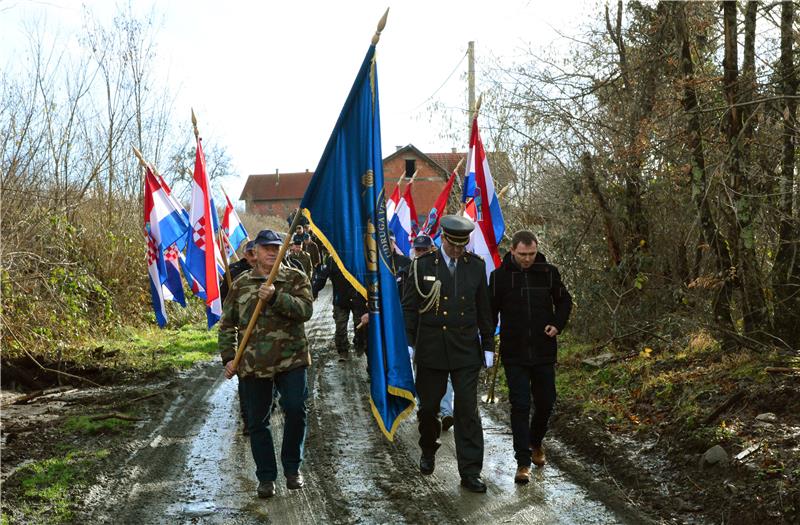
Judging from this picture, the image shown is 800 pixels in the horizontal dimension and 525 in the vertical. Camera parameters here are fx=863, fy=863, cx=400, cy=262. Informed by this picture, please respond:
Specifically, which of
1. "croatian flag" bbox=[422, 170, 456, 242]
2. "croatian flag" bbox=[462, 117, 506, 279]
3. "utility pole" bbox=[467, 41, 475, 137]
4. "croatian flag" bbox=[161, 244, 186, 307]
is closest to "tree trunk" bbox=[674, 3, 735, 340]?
"croatian flag" bbox=[462, 117, 506, 279]

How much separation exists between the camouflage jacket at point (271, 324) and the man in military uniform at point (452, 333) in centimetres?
95

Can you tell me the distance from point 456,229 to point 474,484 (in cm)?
200

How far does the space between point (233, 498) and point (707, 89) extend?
7230 mm

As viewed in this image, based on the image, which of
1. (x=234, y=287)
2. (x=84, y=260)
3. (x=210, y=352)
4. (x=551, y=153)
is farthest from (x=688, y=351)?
(x=84, y=260)

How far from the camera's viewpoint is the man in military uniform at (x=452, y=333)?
6.86 metres

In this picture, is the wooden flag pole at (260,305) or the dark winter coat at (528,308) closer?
the wooden flag pole at (260,305)

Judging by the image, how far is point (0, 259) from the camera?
38.5 ft

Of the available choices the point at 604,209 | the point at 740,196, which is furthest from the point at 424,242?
the point at 604,209

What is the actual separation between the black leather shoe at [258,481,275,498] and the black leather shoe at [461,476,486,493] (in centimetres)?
147

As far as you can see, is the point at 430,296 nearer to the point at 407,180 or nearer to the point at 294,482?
the point at 294,482

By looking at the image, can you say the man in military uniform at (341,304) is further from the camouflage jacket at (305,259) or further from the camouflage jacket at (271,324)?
the camouflage jacket at (271,324)

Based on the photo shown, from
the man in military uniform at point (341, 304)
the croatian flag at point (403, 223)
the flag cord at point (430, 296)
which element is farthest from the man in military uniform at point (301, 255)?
the flag cord at point (430, 296)

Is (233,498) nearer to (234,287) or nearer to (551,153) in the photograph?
(234,287)

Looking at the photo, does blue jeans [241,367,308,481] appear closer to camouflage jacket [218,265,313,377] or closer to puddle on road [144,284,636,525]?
camouflage jacket [218,265,313,377]
